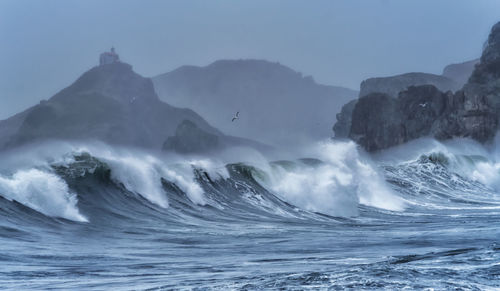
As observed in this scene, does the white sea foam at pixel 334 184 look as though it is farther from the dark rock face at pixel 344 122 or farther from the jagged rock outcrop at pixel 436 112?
the dark rock face at pixel 344 122

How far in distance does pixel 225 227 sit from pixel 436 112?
101602 mm

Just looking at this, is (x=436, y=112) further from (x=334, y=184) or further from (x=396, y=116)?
(x=334, y=184)

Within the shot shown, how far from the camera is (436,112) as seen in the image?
11619 cm

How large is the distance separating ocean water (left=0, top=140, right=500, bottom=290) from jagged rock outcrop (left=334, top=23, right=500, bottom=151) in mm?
66617

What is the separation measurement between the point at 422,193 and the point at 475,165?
24.3 m

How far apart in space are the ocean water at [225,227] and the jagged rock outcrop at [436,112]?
219 ft

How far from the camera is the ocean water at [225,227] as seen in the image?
10438mm

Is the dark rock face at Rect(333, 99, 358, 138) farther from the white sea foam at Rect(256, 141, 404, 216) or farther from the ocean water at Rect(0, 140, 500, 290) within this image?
the ocean water at Rect(0, 140, 500, 290)

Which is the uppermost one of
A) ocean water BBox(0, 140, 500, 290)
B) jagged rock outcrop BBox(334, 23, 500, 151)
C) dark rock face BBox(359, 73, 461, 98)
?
dark rock face BBox(359, 73, 461, 98)

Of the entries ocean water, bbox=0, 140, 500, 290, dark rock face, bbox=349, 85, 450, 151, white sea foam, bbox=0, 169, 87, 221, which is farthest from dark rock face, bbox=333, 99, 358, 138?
white sea foam, bbox=0, 169, 87, 221

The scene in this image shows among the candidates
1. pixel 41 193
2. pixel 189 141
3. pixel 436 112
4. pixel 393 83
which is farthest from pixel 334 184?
pixel 393 83

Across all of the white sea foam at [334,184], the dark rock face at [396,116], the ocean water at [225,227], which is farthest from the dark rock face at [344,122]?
the ocean water at [225,227]

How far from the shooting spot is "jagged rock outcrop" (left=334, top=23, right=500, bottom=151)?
106 meters

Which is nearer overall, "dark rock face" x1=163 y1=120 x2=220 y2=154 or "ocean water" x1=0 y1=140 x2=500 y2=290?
"ocean water" x1=0 y1=140 x2=500 y2=290
